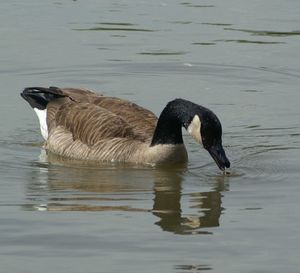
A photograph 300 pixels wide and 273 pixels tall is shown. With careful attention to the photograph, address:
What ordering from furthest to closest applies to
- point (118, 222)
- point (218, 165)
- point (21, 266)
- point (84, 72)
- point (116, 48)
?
1. point (116, 48)
2. point (84, 72)
3. point (218, 165)
4. point (118, 222)
5. point (21, 266)

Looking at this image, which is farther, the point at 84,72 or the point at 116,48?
the point at 116,48

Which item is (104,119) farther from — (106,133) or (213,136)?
(213,136)

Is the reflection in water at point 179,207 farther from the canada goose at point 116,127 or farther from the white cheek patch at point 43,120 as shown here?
the white cheek patch at point 43,120

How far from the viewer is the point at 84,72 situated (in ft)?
59.0

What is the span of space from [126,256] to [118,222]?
3.64ft

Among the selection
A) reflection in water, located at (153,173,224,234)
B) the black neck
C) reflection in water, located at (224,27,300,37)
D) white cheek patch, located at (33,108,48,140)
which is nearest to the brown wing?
white cheek patch, located at (33,108,48,140)

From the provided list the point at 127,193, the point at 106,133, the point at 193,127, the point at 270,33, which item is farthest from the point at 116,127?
the point at 270,33

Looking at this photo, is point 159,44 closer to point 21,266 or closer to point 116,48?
point 116,48

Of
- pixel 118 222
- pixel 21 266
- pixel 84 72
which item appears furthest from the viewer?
pixel 84 72

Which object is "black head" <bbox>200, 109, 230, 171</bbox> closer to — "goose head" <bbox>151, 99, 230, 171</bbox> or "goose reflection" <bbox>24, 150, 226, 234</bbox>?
"goose head" <bbox>151, 99, 230, 171</bbox>

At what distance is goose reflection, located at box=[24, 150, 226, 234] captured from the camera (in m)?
11.9

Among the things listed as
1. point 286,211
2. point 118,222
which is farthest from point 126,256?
point 286,211

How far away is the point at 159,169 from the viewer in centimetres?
1442

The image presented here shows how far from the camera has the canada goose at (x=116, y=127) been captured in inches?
545
